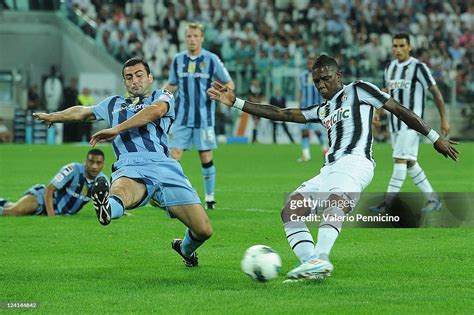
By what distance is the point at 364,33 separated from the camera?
35.1m

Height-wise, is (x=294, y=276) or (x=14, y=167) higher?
(x=294, y=276)

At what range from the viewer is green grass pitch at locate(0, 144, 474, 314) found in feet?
22.6

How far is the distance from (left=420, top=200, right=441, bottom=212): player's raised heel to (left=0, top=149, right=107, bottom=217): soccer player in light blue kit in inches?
168

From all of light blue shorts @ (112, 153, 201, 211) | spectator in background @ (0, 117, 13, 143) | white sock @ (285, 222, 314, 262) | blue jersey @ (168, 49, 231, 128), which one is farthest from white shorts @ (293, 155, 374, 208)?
spectator in background @ (0, 117, 13, 143)

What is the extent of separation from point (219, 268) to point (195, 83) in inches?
237

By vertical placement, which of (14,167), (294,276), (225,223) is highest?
(294,276)

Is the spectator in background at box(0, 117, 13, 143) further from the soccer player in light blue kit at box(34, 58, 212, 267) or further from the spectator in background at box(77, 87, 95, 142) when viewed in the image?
the soccer player in light blue kit at box(34, 58, 212, 267)

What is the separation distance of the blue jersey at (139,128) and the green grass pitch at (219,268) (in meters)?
1.03

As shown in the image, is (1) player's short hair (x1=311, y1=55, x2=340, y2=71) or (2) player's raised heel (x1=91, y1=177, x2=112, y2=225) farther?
(1) player's short hair (x1=311, y1=55, x2=340, y2=71)

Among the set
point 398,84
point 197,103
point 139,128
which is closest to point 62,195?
point 197,103

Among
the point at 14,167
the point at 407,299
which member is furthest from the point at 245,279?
the point at 14,167

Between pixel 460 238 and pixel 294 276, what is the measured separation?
138 inches

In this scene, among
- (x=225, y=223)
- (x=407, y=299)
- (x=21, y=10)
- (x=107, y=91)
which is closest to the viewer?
(x=407, y=299)

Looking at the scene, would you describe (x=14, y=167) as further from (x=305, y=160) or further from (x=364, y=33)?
(x=364, y=33)
